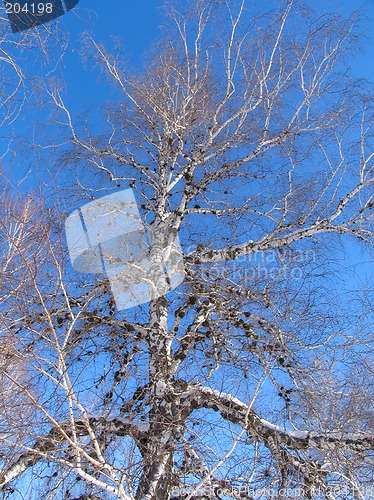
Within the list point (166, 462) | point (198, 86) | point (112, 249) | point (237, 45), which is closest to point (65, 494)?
point (166, 462)

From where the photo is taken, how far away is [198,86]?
7152 millimetres

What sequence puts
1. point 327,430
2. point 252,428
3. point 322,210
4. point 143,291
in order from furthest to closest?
point 322,210
point 143,291
point 327,430
point 252,428

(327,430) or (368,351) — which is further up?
(368,351)

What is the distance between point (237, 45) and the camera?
22.7 ft

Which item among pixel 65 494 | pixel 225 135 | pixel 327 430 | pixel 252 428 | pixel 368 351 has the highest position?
pixel 225 135

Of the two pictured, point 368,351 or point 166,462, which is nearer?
point 166,462

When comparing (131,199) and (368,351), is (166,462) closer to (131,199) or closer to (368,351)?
(368,351)

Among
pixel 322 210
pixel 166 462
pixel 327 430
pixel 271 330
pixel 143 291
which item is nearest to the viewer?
pixel 166 462

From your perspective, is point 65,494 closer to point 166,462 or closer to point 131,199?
point 166,462

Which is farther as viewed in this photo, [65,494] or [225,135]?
[225,135]

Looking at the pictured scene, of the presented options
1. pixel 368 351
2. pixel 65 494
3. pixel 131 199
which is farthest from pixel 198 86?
pixel 65 494

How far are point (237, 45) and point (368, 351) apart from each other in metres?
4.85

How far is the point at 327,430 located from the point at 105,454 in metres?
2.38

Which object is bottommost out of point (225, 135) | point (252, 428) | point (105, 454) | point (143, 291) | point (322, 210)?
point (105, 454)
